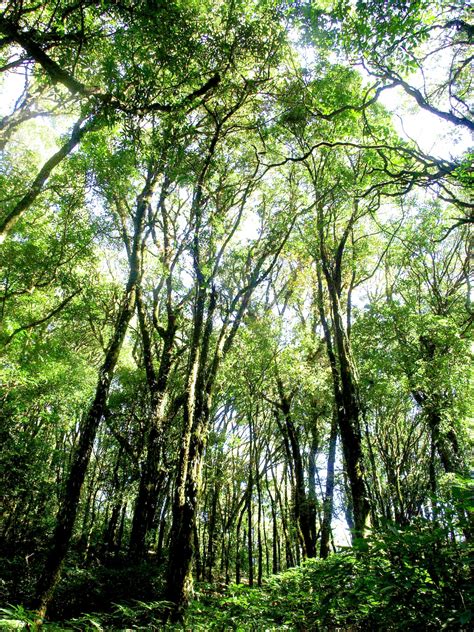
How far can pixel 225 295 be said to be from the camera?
42.8ft

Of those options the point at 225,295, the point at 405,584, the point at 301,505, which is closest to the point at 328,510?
the point at 301,505

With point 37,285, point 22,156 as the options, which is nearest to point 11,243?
point 37,285

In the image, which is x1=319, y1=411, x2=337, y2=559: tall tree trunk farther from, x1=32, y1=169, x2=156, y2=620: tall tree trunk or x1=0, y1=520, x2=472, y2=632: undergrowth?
x1=0, y1=520, x2=472, y2=632: undergrowth

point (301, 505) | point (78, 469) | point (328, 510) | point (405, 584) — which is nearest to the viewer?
point (405, 584)

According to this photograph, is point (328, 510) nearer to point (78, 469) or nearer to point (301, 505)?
point (301, 505)

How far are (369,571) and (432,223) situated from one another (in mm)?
10366

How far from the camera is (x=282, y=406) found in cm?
1405

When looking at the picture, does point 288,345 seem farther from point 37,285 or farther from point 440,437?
point 37,285

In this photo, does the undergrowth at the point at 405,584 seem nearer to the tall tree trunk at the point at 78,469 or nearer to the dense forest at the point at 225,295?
the dense forest at the point at 225,295

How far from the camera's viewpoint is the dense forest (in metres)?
4.60

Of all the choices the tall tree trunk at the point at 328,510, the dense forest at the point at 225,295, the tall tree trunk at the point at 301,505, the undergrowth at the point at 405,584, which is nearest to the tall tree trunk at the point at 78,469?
the dense forest at the point at 225,295

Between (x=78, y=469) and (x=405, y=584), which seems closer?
(x=405, y=584)

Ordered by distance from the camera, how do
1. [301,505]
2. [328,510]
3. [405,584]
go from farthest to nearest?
[301,505] < [328,510] < [405,584]

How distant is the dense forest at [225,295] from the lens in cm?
460
